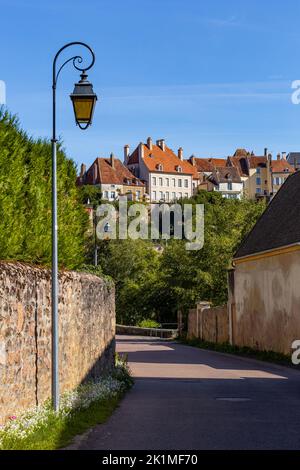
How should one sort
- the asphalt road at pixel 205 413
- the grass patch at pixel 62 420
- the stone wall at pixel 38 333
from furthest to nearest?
the stone wall at pixel 38 333, the asphalt road at pixel 205 413, the grass patch at pixel 62 420

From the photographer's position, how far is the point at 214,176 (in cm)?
16962

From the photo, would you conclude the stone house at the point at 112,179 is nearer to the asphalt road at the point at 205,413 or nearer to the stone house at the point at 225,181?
the stone house at the point at 225,181

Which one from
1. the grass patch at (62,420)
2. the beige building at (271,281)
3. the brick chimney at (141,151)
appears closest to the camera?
the grass patch at (62,420)

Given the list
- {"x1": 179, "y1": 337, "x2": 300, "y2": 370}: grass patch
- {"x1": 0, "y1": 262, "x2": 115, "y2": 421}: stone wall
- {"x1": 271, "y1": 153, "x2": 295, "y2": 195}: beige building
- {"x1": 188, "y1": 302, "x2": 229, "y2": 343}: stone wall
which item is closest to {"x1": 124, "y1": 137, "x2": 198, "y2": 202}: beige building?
{"x1": 271, "y1": 153, "x2": 295, "y2": 195}: beige building

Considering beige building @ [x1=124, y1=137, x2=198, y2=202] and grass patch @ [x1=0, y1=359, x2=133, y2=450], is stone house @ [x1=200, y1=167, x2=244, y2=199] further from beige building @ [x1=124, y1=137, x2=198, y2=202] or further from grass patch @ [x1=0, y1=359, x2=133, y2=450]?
grass patch @ [x1=0, y1=359, x2=133, y2=450]

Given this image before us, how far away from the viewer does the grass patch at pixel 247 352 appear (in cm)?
2820

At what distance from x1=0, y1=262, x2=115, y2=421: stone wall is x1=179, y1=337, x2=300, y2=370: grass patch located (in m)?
11.2

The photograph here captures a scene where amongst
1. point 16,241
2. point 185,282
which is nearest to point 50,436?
point 16,241

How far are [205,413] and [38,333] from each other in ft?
10.7

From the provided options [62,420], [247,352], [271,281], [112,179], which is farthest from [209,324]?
[112,179]

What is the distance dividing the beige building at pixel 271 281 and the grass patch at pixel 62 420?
43.8ft

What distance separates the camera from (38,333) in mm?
12062

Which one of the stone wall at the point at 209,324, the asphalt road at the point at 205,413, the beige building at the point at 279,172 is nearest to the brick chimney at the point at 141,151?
the beige building at the point at 279,172

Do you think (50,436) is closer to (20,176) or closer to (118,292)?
(20,176)
